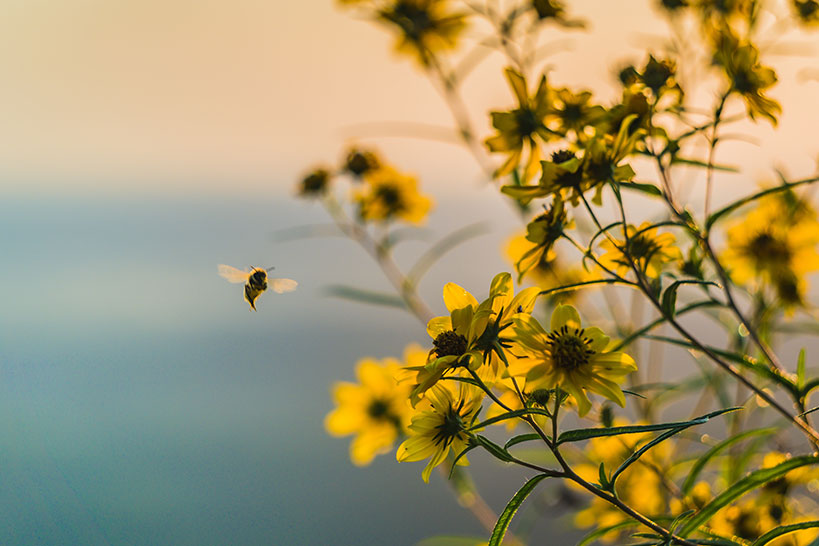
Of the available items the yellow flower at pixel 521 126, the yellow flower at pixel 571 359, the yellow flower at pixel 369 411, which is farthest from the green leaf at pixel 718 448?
the yellow flower at pixel 369 411

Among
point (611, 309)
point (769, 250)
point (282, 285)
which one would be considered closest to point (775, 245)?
point (769, 250)

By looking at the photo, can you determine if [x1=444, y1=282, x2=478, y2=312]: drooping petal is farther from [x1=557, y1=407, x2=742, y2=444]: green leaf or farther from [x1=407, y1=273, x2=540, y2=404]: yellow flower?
[x1=557, y1=407, x2=742, y2=444]: green leaf

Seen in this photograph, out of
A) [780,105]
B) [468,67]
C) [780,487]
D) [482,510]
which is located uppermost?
[468,67]

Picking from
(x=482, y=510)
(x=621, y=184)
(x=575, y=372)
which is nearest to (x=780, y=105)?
(x=621, y=184)

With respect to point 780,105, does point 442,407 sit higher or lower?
lower

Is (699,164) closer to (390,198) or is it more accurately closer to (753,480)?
(753,480)

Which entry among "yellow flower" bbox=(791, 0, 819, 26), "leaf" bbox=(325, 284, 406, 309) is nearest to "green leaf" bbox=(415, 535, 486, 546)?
"leaf" bbox=(325, 284, 406, 309)

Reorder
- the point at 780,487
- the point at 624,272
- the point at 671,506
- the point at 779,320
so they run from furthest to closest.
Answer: the point at 779,320 < the point at 671,506 < the point at 780,487 < the point at 624,272

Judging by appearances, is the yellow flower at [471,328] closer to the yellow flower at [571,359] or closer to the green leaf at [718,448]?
the yellow flower at [571,359]

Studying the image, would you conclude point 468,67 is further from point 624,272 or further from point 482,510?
point 482,510
